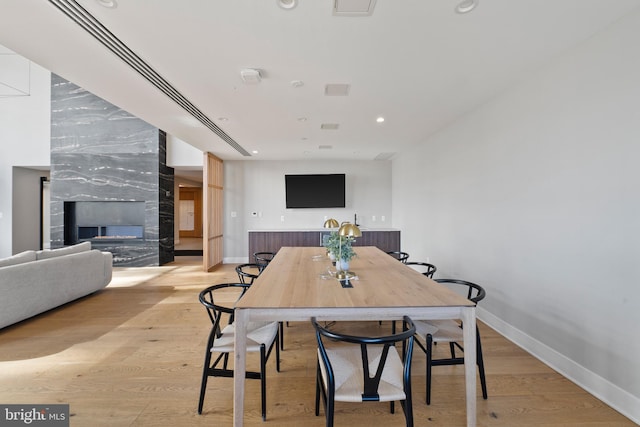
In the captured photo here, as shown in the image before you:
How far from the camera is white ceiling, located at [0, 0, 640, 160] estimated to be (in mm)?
1667

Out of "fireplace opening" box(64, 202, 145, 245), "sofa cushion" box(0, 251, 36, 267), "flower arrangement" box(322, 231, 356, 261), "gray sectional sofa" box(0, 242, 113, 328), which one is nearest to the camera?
"flower arrangement" box(322, 231, 356, 261)

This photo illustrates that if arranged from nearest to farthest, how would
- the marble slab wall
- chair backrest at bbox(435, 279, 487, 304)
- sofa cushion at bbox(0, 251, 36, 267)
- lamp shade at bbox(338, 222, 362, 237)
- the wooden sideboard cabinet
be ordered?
chair backrest at bbox(435, 279, 487, 304), lamp shade at bbox(338, 222, 362, 237), sofa cushion at bbox(0, 251, 36, 267), the wooden sideboard cabinet, the marble slab wall

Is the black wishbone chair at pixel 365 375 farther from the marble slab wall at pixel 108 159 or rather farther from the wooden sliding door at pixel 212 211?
the marble slab wall at pixel 108 159

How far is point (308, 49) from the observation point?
206 cm

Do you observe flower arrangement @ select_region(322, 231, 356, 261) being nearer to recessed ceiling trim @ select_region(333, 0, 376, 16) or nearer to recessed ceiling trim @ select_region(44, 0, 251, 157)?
recessed ceiling trim @ select_region(333, 0, 376, 16)

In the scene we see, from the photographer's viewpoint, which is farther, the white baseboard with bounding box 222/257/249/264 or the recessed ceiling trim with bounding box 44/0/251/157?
the white baseboard with bounding box 222/257/249/264

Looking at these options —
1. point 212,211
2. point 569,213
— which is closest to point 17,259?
point 212,211

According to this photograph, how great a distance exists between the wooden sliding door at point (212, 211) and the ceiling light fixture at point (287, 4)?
457 centimetres

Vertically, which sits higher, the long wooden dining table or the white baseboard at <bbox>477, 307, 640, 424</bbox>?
the long wooden dining table

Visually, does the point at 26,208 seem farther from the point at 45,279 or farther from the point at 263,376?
the point at 263,376

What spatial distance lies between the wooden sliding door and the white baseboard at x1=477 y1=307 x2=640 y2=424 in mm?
5181

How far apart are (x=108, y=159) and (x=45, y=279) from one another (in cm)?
394

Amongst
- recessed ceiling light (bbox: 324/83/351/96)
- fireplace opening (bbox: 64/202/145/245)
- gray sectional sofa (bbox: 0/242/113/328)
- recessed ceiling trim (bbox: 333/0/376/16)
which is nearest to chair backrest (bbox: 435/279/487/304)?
recessed ceiling trim (bbox: 333/0/376/16)

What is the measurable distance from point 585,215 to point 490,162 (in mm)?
1195
